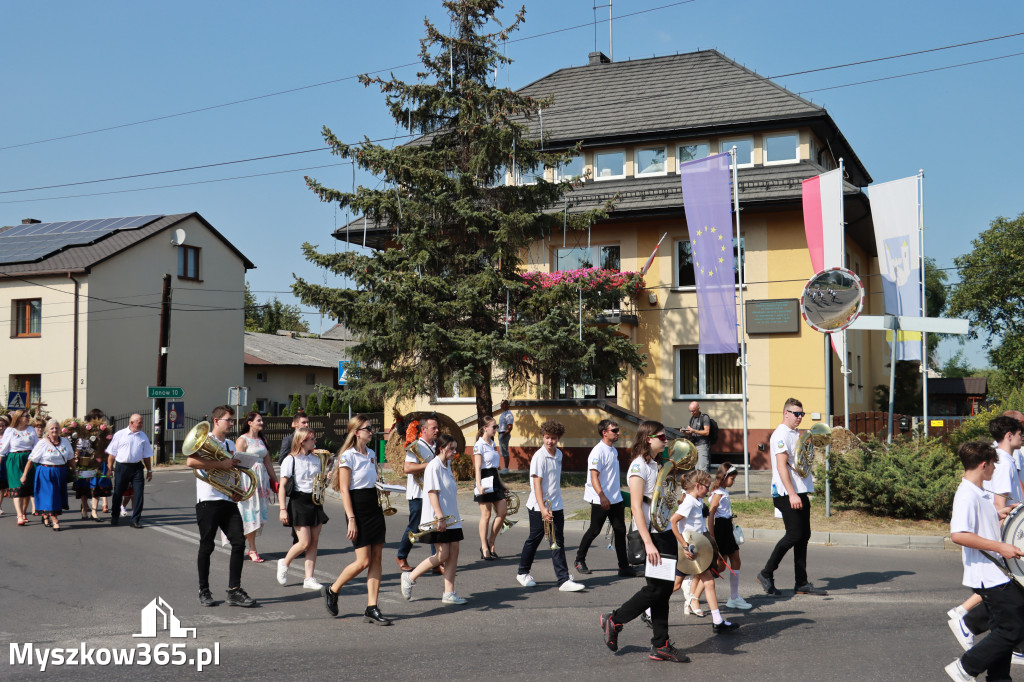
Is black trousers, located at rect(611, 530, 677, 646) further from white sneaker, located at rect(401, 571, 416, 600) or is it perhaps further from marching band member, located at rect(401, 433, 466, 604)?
white sneaker, located at rect(401, 571, 416, 600)

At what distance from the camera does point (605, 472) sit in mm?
9391

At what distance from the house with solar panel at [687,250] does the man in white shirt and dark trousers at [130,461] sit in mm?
9501

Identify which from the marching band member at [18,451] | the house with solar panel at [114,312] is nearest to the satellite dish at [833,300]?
the marching band member at [18,451]

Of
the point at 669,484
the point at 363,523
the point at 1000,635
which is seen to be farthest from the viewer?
the point at 363,523

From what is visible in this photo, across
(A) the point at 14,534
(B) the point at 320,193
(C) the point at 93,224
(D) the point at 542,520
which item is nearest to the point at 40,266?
(C) the point at 93,224

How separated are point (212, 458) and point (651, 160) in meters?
20.3

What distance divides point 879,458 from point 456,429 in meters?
10.7

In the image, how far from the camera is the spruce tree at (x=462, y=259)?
1862 cm

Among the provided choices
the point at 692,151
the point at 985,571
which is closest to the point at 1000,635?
the point at 985,571

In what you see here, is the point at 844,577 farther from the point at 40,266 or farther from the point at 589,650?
the point at 40,266

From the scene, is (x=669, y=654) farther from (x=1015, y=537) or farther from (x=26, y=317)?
(x=26, y=317)

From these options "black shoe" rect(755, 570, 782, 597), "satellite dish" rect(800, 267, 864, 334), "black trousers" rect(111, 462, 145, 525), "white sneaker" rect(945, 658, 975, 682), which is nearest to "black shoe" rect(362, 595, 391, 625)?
"black shoe" rect(755, 570, 782, 597)

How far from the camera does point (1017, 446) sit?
7.08m

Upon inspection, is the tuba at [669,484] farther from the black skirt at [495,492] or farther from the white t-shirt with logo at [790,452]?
the black skirt at [495,492]
